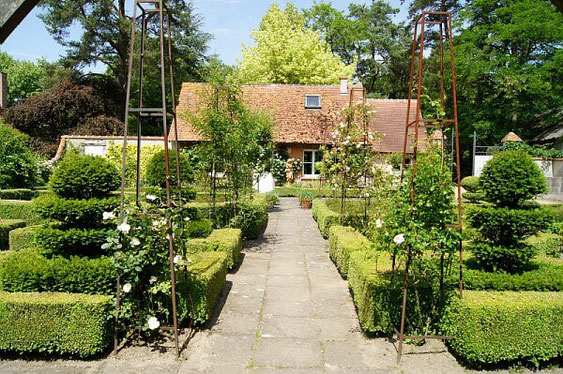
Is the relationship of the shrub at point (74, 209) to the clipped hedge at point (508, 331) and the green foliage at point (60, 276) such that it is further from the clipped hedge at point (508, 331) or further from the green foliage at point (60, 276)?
the clipped hedge at point (508, 331)

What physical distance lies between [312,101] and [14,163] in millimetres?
15969

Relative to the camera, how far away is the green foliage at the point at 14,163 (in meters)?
17.3

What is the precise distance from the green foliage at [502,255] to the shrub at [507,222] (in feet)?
0.32

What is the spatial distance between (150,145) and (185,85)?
5.50 metres

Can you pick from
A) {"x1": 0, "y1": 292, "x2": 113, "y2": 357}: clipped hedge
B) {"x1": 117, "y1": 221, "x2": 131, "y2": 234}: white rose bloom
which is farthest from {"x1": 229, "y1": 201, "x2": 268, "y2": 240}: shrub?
{"x1": 0, "y1": 292, "x2": 113, "y2": 357}: clipped hedge

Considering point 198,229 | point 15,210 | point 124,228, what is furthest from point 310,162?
point 124,228

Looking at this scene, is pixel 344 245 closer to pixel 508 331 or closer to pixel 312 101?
pixel 508 331

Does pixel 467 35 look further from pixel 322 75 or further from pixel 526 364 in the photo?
pixel 526 364

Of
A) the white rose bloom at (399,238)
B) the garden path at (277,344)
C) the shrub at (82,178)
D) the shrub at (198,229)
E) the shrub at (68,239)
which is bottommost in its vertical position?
the garden path at (277,344)

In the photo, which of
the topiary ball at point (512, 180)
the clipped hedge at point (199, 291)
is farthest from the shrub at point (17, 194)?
the topiary ball at point (512, 180)

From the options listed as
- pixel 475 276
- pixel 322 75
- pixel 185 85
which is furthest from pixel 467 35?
pixel 475 276

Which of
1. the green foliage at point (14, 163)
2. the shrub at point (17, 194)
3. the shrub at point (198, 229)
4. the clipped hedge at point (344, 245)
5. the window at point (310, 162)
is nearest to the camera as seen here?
the clipped hedge at point (344, 245)

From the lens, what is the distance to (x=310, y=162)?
24359 mm

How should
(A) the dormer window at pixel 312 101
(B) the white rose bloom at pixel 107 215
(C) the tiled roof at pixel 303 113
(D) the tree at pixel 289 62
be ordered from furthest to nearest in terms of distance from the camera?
(D) the tree at pixel 289 62, (A) the dormer window at pixel 312 101, (C) the tiled roof at pixel 303 113, (B) the white rose bloom at pixel 107 215
